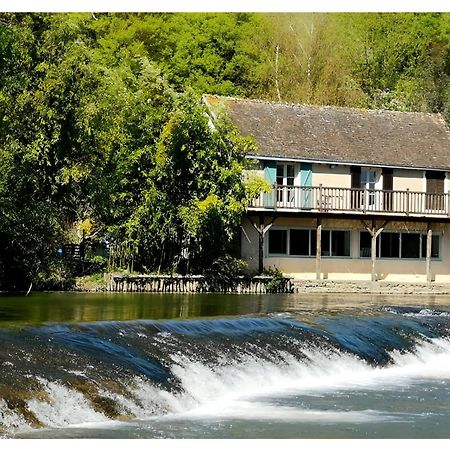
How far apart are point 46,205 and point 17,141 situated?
221 centimetres

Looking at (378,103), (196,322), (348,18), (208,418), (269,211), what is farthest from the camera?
(348,18)

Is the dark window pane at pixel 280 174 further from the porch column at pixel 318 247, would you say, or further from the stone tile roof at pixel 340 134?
the porch column at pixel 318 247

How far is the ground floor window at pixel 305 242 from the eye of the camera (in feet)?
135

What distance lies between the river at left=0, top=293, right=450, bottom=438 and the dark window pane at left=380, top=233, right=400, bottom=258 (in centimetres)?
1633

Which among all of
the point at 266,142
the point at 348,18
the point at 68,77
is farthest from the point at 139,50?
the point at 68,77

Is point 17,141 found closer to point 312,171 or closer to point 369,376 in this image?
point 312,171

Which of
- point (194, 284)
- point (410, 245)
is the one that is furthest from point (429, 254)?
point (194, 284)

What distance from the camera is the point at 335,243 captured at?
1652 inches

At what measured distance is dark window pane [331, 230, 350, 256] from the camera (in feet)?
138

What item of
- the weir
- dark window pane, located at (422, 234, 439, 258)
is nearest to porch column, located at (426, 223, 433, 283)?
dark window pane, located at (422, 234, 439, 258)

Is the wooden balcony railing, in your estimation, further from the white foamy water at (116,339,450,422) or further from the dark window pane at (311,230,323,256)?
the white foamy water at (116,339,450,422)

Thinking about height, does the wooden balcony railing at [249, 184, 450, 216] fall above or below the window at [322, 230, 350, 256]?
above

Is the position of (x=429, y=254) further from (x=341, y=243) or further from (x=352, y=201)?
(x=352, y=201)

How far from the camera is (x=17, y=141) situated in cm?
3422
